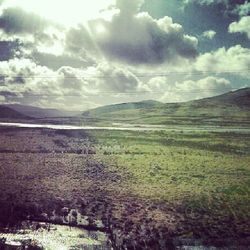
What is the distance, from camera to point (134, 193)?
90.7 ft

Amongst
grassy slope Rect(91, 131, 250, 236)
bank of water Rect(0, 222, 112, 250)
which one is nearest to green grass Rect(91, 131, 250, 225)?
grassy slope Rect(91, 131, 250, 236)

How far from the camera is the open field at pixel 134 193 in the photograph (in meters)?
20.7

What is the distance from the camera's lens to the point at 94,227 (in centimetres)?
2091

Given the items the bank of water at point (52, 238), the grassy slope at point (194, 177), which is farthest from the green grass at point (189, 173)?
the bank of water at point (52, 238)

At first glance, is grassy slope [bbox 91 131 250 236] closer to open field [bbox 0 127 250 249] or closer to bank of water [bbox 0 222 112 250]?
open field [bbox 0 127 250 249]

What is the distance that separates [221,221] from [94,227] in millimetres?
8287

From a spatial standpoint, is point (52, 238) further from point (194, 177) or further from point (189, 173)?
point (189, 173)

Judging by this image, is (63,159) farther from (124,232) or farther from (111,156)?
(124,232)

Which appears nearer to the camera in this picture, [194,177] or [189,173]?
[194,177]

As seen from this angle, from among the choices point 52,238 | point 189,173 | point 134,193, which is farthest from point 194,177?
point 52,238

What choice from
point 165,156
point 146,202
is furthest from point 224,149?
point 146,202

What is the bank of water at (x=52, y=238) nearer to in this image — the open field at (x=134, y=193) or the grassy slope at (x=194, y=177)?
the open field at (x=134, y=193)

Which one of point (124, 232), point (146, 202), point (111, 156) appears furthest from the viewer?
point (111, 156)

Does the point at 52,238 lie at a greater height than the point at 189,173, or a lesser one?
lesser
